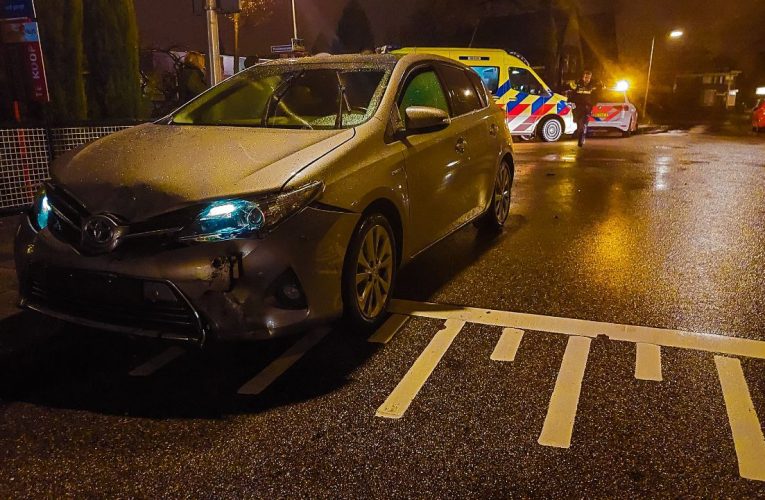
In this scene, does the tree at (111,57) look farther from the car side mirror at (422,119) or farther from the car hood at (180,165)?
the car side mirror at (422,119)

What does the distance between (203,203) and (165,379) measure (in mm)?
959

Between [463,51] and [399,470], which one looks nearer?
[399,470]

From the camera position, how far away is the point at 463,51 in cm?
1686

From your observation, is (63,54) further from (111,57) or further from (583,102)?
(583,102)

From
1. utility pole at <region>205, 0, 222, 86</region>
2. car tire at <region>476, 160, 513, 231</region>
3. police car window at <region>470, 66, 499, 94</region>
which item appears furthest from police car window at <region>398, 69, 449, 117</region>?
police car window at <region>470, 66, 499, 94</region>

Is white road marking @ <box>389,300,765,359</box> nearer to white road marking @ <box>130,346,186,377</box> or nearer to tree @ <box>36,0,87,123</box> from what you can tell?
white road marking @ <box>130,346,186,377</box>

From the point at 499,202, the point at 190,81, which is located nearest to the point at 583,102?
the point at 190,81

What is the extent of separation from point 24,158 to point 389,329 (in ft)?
15.5

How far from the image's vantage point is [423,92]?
15.3 feet

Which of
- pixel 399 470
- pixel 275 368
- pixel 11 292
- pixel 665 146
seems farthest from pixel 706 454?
pixel 665 146

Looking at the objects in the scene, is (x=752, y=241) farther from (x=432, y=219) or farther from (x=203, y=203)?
(x=203, y=203)

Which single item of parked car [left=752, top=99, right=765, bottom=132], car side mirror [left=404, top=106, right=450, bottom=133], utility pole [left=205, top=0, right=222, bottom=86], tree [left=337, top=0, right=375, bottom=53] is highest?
tree [left=337, top=0, right=375, bottom=53]

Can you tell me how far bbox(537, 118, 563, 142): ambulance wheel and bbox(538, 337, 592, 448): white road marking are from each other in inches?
585

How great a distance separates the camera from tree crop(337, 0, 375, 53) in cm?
7444
